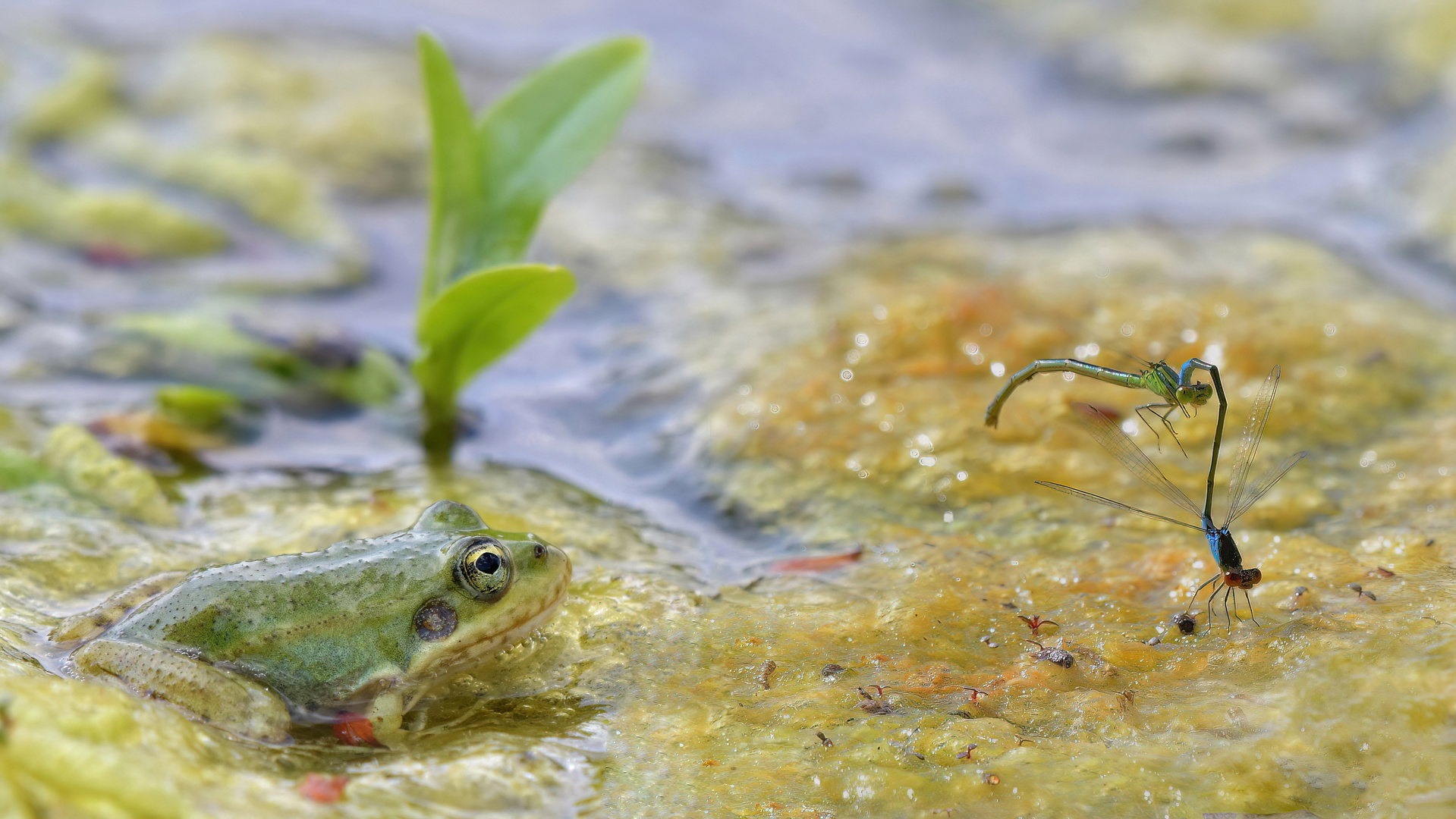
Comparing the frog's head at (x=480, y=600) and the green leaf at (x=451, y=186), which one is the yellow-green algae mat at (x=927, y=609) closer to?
the frog's head at (x=480, y=600)

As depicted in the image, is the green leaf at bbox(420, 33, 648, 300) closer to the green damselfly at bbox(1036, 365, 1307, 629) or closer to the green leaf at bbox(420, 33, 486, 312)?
the green leaf at bbox(420, 33, 486, 312)

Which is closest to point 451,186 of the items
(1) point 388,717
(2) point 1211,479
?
(1) point 388,717

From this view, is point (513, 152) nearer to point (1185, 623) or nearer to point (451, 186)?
point (451, 186)

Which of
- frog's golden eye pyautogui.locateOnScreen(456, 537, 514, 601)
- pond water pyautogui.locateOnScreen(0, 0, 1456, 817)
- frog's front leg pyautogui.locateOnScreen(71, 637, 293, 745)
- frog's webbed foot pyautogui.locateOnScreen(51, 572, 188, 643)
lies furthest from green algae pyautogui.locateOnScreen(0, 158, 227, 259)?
frog's golden eye pyautogui.locateOnScreen(456, 537, 514, 601)

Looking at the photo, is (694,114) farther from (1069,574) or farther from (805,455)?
(1069,574)

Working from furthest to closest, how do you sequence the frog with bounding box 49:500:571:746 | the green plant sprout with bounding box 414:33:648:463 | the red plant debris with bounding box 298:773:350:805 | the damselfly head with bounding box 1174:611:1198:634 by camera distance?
the green plant sprout with bounding box 414:33:648:463 < the damselfly head with bounding box 1174:611:1198:634 < the frog with bounding box 49:500:571:746 < the red plant debris with bounding box 298:773:350:805

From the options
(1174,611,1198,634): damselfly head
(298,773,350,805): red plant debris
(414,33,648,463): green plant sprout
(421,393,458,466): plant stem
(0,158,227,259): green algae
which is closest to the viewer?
(298,773,350,805): red plant debris

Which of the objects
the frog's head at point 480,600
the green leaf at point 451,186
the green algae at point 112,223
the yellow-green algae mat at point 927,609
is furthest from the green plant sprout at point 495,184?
the green algae at point 112,223

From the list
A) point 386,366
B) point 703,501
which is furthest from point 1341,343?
point 386,366
